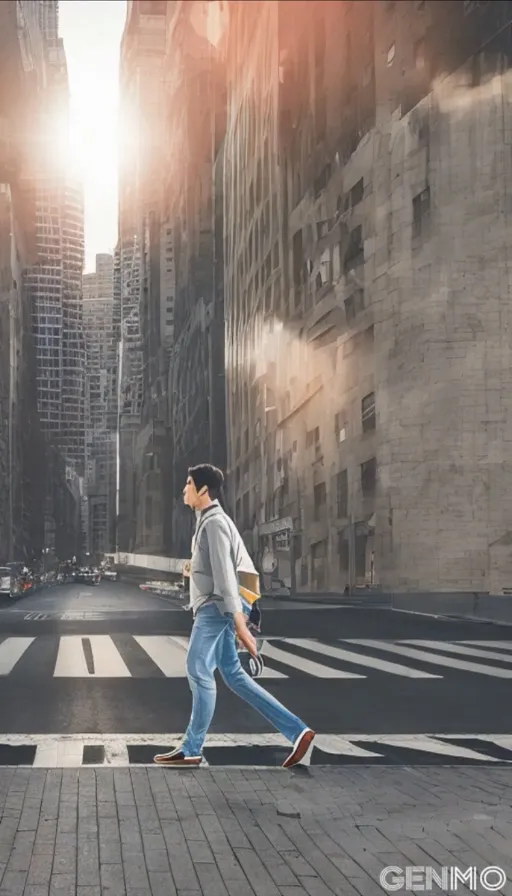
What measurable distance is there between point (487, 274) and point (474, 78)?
1004cm

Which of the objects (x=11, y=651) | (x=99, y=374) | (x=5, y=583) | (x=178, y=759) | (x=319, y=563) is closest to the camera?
(x=178, y=759)

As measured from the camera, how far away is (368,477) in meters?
43.5

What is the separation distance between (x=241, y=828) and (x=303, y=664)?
9.47m

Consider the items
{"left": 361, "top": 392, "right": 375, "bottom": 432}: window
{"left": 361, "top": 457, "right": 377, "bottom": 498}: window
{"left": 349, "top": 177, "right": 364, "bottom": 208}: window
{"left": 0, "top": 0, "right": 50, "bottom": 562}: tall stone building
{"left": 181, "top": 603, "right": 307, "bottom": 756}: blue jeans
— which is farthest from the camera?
{"left": 0, "top": 0, "right": 50, "bottom": 562}: tall stone building

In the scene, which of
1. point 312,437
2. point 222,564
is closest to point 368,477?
point 312,437

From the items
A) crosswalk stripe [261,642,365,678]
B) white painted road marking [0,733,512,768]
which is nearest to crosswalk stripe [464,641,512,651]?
crosswalk stripe [261,642,365,678]

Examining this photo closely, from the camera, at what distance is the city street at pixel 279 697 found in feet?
25.6

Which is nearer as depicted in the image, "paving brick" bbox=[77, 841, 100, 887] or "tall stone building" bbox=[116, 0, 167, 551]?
"paving brick" bbox=[77, 841, 100, 887]

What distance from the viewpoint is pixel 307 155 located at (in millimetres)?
43125

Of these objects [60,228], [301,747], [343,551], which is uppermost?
[60,228]

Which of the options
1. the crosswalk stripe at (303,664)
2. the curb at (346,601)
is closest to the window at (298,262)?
the curb at (346,601)

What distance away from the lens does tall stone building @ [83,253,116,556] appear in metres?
10.7

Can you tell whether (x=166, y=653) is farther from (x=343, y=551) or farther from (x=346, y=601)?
(x=343, y=551)

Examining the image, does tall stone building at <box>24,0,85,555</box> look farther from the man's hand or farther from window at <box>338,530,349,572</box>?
window at <box>338,530,349,572</box>
